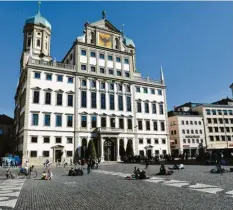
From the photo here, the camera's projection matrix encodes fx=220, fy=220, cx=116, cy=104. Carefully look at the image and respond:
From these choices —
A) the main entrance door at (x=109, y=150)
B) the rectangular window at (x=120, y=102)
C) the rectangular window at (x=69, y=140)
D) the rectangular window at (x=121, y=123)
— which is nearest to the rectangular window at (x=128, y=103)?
the rectangular window at (x=120, y=102)

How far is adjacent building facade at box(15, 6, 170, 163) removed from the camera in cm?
4472

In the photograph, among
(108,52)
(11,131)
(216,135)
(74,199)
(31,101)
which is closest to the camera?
(74,199)

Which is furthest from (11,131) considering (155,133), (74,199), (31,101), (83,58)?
(74,199)

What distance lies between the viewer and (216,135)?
75562mm

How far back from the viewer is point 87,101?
50031 mm

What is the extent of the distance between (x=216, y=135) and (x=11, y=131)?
67530mm

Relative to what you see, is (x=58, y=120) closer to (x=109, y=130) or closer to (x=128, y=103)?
(x=109, y=130)

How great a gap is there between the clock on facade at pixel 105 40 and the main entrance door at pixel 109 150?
24736mm

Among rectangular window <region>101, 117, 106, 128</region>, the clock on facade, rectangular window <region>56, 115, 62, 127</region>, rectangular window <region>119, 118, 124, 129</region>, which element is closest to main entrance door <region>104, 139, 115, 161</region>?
rectangular window <region>101, 117, 106, 128</region>

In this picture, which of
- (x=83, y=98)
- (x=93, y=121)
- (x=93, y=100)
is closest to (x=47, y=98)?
(x=83, y=98)

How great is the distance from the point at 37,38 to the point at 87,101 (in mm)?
26731

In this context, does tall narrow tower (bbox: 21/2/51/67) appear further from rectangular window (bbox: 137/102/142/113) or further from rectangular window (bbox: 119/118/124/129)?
rectangular window (bbox: 137/102/142/113)

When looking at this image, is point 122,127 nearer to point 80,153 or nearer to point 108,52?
point 80,153

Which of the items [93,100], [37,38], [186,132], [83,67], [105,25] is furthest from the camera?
[186,132]
